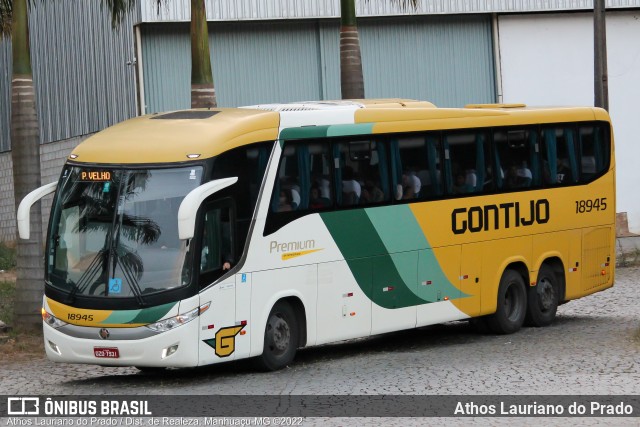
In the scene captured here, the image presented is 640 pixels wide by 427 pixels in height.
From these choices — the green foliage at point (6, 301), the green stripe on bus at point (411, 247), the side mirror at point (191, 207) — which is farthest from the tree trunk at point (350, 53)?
the side mirror at point (191, 207)

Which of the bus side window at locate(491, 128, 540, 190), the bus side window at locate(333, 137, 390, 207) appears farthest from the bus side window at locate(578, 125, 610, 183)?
the bus side window at locate(333, 137, 390, 207)

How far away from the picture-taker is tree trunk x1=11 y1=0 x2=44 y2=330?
2019cm

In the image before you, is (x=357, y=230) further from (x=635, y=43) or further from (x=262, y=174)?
(x=635, y=43)

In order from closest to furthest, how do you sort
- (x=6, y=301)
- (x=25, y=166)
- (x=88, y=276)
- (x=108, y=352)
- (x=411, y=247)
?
(x=108, y=352) < (x=88, y=276) < (x=411, y=247) < (x=25, y=166) < (x=6, y=301)

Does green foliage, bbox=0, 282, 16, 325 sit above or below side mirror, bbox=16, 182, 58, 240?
below

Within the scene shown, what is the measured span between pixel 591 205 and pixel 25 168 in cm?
888

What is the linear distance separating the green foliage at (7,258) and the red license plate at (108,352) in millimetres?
20251

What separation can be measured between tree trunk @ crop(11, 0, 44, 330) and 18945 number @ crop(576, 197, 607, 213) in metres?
8.40

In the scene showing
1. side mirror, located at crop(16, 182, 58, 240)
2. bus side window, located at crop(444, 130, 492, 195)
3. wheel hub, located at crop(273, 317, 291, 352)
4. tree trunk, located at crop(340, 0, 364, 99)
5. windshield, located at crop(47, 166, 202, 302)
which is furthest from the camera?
tree trunk, located at crop(340, 0, 364, 99)

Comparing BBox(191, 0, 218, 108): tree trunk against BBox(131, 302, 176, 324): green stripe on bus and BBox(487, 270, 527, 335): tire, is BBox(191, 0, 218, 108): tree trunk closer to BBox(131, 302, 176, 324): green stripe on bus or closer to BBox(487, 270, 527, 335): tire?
BBox(487, 270, 527, 335): tire

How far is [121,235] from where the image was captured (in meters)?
14.7

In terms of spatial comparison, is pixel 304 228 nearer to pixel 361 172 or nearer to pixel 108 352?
pixel 361 172

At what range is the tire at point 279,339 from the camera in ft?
51.2

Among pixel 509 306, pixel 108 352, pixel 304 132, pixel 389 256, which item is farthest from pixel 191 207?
pixel 509 306
